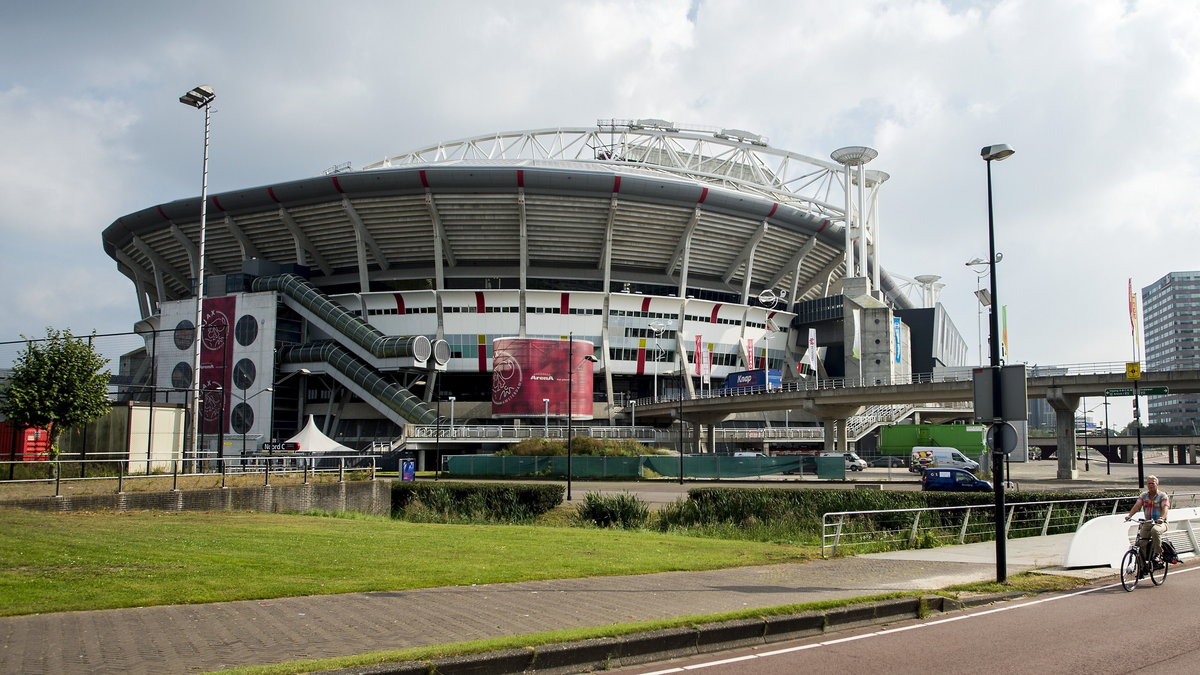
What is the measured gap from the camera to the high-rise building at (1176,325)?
156125 mm

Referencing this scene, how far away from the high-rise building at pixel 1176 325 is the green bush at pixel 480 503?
15754 centimetres

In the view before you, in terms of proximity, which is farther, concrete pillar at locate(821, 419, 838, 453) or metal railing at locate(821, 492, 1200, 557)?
concrete pillar at locate(821, 419, 838, 453)

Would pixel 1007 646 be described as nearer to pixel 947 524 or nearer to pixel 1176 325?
pixel 947 524

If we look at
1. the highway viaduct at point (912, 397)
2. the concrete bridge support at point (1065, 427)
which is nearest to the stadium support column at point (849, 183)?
the highway viaduct at point (912, 397)

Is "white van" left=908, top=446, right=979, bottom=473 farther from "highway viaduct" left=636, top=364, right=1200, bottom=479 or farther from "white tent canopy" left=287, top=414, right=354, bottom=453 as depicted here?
"white tent canopy" left=287, top=414, right=354, bottom=453

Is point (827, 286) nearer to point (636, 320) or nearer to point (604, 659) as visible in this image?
point (636, 320)

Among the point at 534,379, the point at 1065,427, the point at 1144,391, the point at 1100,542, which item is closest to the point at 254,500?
the point at 1100,542

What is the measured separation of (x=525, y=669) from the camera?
748cm

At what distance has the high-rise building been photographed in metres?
156

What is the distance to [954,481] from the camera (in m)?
37.2

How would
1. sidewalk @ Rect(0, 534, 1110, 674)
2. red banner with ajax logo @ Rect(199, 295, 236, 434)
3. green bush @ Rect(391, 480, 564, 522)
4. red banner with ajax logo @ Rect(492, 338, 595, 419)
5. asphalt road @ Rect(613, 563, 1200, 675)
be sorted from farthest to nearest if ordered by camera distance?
red banner with ajax logo @ Rect(199, 295, 236, 434) → red banner with ajax logo @ Rect(492, 338, 595, 419) → green bush @ Rect(391, 480, 564, 522) → asphalt road @ Rect(613, 563, 1200, 675) → sidewalk @ Rect(0, 534, 1110, 674)

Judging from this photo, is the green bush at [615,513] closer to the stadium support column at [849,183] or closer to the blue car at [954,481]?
the blue car at [954,481]

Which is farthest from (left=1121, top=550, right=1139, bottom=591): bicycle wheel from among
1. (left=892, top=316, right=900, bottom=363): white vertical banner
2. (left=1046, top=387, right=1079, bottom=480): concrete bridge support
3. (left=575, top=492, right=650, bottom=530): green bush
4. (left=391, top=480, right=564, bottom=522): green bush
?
(left=892, top=316, right=900, bottom=363): white vertical banner

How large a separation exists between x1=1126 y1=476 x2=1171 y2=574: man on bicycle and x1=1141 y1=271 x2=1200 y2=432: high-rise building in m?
163
